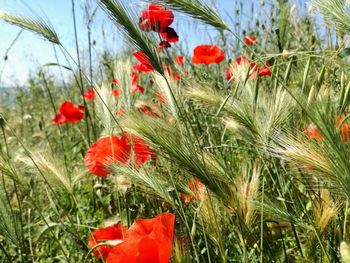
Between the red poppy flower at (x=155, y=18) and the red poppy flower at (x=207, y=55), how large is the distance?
56cm

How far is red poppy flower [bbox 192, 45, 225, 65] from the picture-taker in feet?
6.07

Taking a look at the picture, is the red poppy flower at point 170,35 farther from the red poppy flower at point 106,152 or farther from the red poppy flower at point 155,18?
the red poppy flower at point 106,152

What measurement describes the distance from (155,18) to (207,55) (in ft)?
2.81

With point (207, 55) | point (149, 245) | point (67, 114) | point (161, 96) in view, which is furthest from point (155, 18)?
point (67, 114)

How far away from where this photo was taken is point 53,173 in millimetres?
1070

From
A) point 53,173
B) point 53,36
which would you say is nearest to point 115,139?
point 53,173

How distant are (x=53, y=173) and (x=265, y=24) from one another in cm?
162

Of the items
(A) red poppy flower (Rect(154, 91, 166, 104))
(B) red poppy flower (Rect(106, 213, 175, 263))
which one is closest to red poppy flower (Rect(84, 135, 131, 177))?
(A) red poppy flower (Rect(154, 91, 166, 104))

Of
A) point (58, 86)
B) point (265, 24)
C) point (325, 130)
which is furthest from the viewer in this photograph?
point (58, 86)

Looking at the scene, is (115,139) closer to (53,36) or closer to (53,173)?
(53,173)

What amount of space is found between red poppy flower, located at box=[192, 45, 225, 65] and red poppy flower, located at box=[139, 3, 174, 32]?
557mm

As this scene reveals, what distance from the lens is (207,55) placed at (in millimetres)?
1876

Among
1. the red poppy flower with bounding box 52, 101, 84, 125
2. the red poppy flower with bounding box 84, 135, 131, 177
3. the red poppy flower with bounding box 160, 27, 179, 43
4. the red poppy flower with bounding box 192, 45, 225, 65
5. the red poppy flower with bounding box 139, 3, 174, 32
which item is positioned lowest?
the red poppy flower with bounding box 52, 101, 84, 125

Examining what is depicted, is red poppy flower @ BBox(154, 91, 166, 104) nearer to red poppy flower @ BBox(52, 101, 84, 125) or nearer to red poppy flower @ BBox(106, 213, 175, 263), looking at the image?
red poppy flower @ BBox(106, 213, 175, 263)
